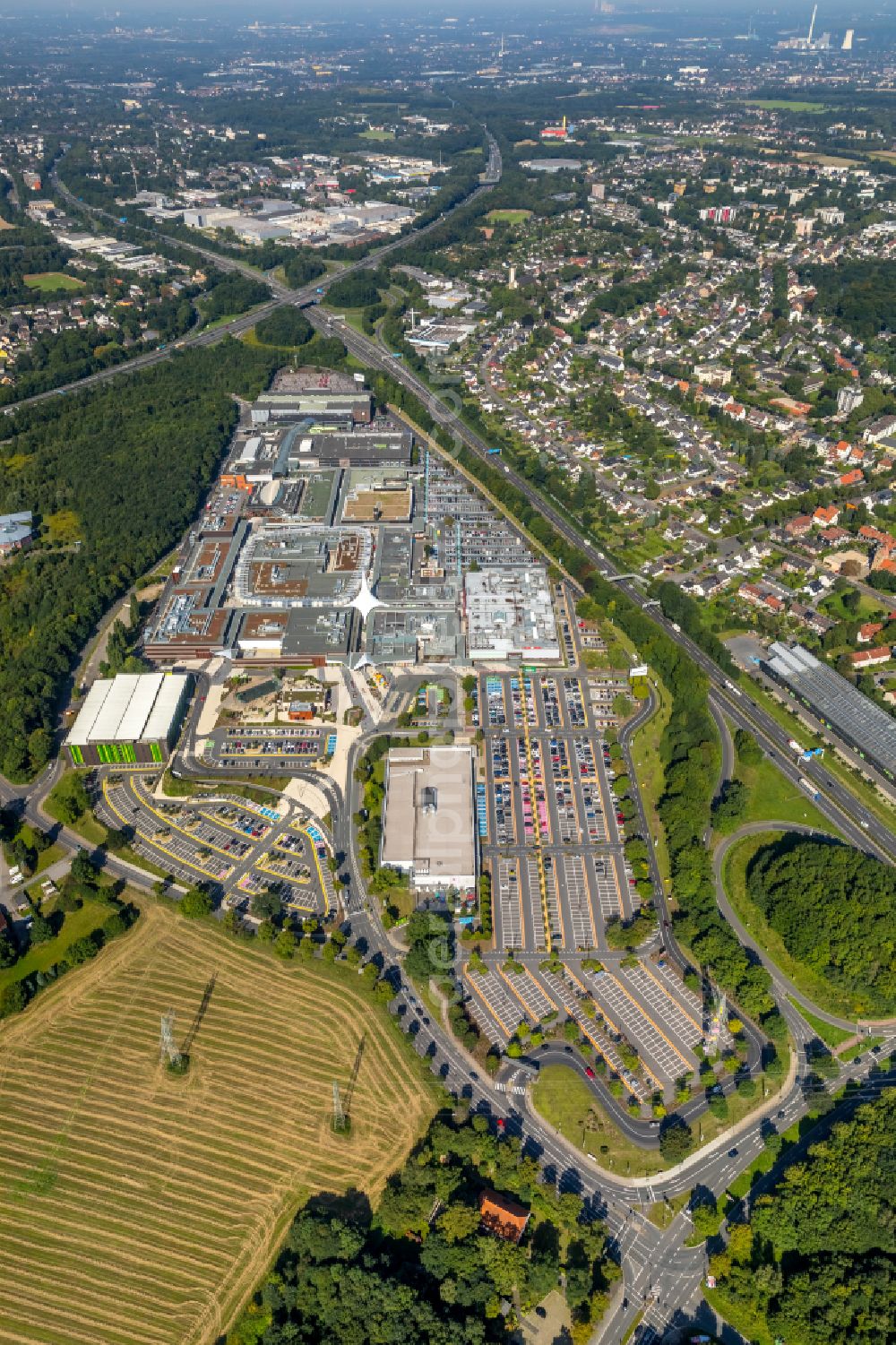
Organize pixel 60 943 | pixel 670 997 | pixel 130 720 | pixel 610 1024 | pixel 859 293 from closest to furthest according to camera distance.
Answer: pixel 610 1024 → pixel 670 997 → pixel 60 943 → pixel 130 720 → pixel 859 293

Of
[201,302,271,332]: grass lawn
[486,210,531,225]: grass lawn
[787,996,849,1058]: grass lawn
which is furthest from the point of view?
[486,210,531,225]: grass lawn

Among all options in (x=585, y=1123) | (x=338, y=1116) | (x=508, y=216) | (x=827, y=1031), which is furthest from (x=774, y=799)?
(x=508, y=216)

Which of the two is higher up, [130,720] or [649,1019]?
[130,720]

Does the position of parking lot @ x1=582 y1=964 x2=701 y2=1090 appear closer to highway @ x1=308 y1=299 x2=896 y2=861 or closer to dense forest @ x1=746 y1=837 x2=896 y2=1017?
dense forest @ x1=746 y1=837 x2=896 y2=1017

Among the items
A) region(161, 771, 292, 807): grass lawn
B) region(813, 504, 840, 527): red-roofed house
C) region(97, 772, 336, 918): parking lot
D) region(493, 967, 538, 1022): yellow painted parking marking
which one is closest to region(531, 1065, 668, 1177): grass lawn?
region(493, 967, 538, 1022): yellow painted parking marking

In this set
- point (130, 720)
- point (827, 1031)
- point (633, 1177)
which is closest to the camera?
point (633, 1177)

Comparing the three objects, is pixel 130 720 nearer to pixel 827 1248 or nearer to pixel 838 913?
pixel 838 913
